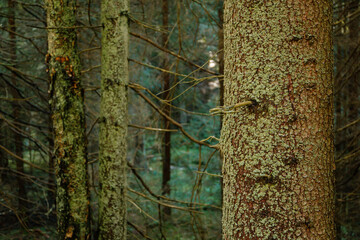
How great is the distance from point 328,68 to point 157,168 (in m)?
17.2

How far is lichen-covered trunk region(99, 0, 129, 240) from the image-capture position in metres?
3.54

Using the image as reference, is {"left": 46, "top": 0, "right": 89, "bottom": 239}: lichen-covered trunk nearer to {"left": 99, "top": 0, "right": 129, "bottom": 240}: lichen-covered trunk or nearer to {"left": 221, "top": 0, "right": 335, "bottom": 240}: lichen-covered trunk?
{"left": 99, "top": 0, "right": 129, "bottom": 240}: lichen-covered trunk

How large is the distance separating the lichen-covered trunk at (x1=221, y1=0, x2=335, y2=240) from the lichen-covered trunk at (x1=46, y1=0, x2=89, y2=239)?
90.4 inches

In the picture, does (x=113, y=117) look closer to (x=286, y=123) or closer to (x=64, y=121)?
(x=64, y=121)

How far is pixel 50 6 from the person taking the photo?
11.0 feet

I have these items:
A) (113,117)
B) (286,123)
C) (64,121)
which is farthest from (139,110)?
(286,123)

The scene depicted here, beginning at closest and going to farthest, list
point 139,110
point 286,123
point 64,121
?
point 286,123 < point 64,121 < point 139,110

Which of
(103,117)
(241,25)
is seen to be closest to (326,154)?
(241,25)

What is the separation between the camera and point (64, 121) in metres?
3.37

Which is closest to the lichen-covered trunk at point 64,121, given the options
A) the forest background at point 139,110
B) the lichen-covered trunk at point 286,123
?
the forest background at point 139,110

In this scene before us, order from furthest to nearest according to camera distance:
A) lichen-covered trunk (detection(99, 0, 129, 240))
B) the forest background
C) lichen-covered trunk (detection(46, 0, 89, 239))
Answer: the forest background < lichen-covered trunk (detection(99, 0, 129, 240)) < lichen-covered trunk (detection(46, 0, 89, 239))

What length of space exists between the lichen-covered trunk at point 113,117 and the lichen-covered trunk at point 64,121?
11.6 inches

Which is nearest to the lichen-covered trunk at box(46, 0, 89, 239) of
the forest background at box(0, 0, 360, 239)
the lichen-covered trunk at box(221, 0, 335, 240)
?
the forest background at box(0, 0, 360, 239)

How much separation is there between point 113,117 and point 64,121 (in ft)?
1.73
